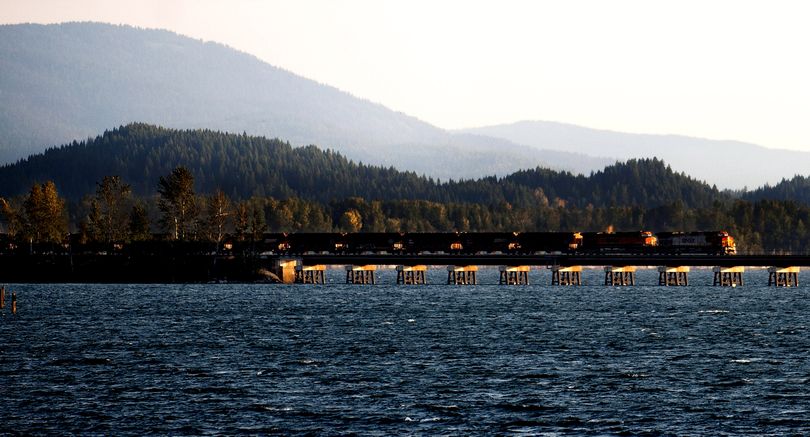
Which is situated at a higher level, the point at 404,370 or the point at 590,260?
the point at 590,260

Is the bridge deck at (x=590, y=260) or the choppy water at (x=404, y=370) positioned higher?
the bridge deck at (x=590, y=260)

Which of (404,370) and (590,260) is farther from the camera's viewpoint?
(590,260)

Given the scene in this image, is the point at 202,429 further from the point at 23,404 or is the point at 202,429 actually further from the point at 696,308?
the point at 696,308

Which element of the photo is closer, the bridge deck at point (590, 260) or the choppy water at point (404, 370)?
the choppy water at point (404, 370)

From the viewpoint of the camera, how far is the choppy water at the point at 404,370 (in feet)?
207

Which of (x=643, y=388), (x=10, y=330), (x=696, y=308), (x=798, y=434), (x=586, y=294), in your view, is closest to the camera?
(x=798, y=434)

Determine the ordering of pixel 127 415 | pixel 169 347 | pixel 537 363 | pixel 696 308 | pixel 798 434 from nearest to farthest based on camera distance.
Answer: pixel 798 434, pixel 127 415, pixel 537 363, pixel 169 347, pixel 696 308

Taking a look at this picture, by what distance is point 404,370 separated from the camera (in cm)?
8294

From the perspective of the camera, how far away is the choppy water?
63031 millimetres

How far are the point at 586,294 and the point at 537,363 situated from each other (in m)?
96.9

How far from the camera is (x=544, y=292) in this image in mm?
190000

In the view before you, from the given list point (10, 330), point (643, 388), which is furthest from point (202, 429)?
point (10, 330)

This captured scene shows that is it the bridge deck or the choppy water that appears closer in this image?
the choppy water

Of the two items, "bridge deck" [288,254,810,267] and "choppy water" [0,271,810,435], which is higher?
"bridge deck" [288,254,810,267]
